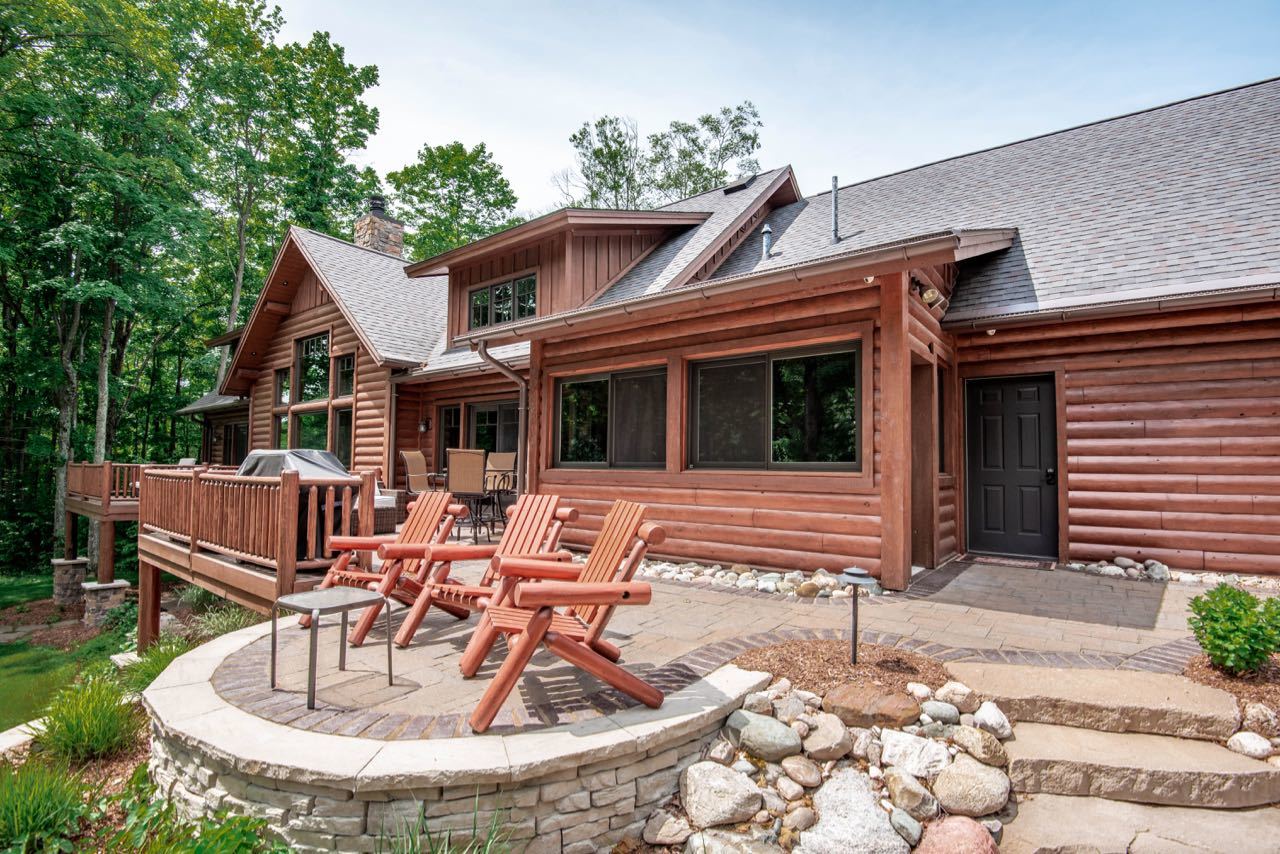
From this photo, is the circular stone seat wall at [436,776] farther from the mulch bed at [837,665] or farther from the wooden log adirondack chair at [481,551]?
the wooden log adirondack chair at [481,551]

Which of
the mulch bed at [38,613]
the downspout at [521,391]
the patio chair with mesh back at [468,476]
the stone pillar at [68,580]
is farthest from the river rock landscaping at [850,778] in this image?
the stone pillar at [68,580]

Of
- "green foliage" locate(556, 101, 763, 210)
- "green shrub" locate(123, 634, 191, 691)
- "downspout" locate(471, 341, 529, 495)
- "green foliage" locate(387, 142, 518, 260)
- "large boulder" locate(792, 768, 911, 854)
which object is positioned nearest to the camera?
"large boulder" locate(792, 768, 911, 854)

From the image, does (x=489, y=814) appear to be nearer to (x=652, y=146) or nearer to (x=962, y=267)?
(x=962, y=267)

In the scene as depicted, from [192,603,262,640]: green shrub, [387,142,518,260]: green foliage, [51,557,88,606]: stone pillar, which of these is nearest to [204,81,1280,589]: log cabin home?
[192,603,262,640]: green shrub

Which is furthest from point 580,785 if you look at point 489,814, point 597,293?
point 597,293

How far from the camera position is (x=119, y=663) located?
6.04 meters

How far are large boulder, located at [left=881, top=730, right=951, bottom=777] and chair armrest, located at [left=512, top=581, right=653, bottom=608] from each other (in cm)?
119

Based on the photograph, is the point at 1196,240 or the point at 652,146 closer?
the point at 1196,240

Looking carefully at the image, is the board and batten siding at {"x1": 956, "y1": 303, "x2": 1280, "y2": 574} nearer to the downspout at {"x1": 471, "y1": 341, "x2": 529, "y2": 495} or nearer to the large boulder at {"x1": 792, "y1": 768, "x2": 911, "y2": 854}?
the large boulder at {"x1": 792, "y1": 768, "x2": 911, "y2": 854}

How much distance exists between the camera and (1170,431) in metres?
5.70

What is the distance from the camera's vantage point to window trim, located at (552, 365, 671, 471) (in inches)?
257

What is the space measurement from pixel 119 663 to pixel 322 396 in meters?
7.77

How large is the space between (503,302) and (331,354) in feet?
14.7

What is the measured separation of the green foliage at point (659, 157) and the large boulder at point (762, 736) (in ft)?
72.5
